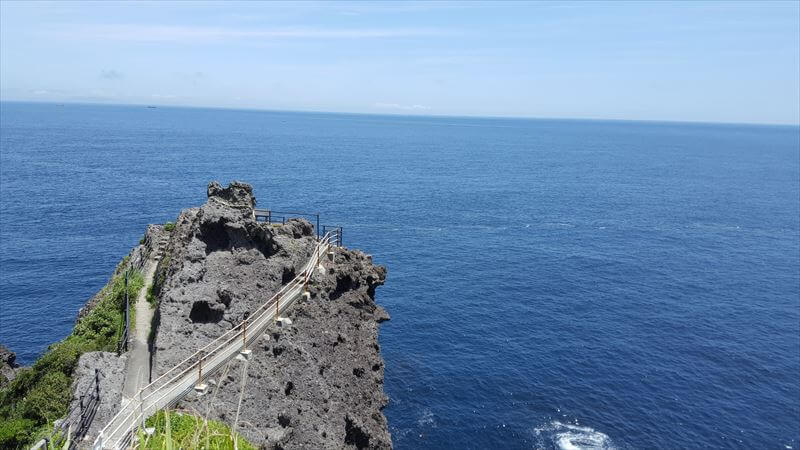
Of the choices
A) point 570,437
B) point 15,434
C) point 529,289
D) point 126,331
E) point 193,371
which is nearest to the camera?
point 15,434

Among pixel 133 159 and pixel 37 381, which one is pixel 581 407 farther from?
pixel 133 159

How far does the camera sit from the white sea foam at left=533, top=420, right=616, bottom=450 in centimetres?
4434

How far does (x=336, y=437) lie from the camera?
28.5m

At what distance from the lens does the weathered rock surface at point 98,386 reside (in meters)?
23.1

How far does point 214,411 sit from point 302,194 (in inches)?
3666

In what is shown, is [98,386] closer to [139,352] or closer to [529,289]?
[139,352]

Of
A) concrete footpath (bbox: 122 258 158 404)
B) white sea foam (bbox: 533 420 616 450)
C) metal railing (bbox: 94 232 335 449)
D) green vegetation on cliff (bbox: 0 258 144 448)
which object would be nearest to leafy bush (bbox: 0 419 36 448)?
green vegetation on cliff (bbox: 0 258 144 448)

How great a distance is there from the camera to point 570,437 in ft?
149

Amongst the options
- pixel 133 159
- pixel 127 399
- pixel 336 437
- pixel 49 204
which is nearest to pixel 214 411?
pixel 127 399

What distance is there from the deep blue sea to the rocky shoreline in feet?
41.5

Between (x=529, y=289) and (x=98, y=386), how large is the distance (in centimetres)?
5641

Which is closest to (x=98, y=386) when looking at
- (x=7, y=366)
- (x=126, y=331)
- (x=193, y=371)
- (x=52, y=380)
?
(x=193, y=371)

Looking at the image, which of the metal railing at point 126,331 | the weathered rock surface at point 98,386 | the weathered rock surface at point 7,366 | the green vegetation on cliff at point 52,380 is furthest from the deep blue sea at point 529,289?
the weathered rock surface at point 98,386

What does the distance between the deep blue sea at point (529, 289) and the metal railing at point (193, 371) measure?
18.6 meters
